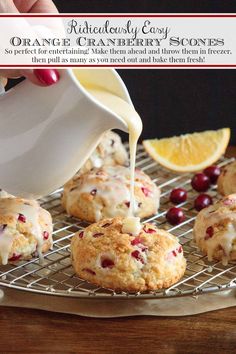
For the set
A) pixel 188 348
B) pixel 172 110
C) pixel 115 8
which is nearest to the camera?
pixel 188 348

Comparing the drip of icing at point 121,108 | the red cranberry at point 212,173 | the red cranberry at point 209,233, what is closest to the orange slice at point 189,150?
the red cranberry at point 212,173

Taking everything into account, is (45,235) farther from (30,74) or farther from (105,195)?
(30,74)

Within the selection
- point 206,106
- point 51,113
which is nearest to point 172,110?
point 206,106

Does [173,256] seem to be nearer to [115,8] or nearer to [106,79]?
[106,79]

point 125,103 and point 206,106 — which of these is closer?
point 125,103

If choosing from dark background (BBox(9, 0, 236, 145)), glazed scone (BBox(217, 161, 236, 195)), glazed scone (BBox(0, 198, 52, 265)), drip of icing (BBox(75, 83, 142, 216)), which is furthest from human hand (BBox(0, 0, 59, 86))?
dark background (BBox(9, 0, 236, 145))

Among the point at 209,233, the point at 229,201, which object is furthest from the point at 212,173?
the point at 209,233
